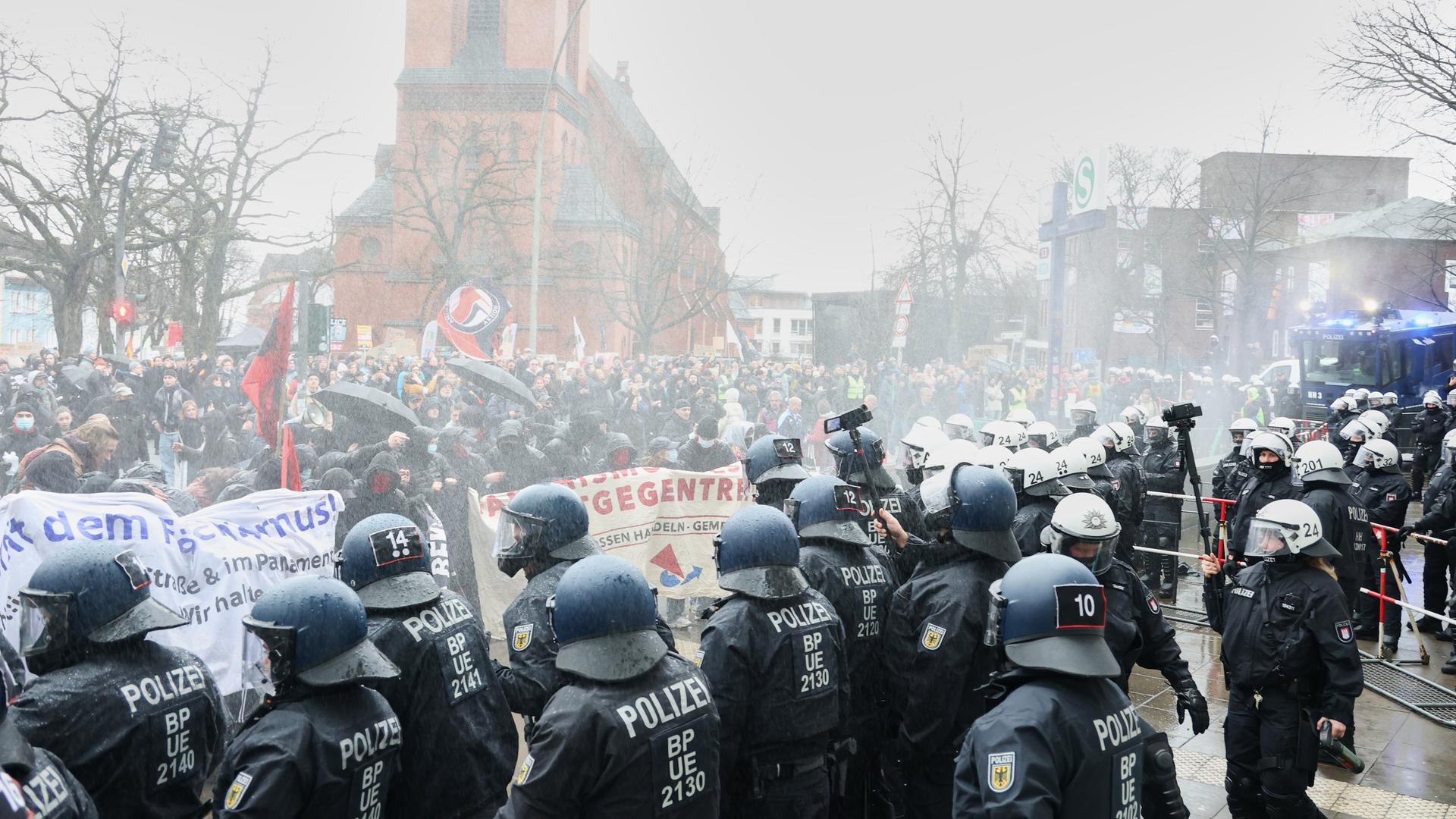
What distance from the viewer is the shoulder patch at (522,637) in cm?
448

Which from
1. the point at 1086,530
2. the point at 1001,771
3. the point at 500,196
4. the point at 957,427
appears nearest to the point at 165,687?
the point at 1001,771

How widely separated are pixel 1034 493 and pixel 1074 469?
0.98 meters

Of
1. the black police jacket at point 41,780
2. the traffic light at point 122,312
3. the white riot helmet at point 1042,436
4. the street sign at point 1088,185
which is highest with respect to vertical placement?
the street sign at point 1088,185

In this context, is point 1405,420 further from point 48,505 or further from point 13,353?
point 13,353

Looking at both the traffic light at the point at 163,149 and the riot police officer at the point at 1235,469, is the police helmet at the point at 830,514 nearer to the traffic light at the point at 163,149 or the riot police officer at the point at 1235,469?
the riot police officer at the point at 1235,469

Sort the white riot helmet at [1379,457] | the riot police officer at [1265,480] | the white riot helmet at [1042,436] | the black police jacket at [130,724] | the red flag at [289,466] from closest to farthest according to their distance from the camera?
1. the black police jacket at [130,724]
2. the red flag at [289,466]
3. the riot police officer at [1265,480]
4. the white riot helmet at [1379,457]
5. the white riot helmet at [1042,436]

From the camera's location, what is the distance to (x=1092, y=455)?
28.6ft

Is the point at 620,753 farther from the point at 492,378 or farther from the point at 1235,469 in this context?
the point at 1235,469

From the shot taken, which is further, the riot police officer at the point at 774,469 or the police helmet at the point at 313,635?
the riot police officer at the point at 774,469

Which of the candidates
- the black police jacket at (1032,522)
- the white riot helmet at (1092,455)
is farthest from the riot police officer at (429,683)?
the white riot helmet at (1092,455)

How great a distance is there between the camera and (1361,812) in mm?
6504

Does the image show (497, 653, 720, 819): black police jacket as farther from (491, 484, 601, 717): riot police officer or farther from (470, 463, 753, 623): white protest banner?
(470, 463, 753, 623): white protest banner

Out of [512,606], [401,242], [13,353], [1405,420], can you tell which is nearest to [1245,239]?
[1405,420]

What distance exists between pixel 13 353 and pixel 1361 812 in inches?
2162
